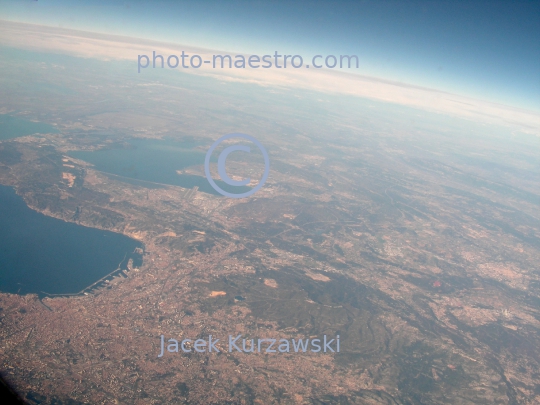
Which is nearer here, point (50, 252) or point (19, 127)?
point (50, 252)

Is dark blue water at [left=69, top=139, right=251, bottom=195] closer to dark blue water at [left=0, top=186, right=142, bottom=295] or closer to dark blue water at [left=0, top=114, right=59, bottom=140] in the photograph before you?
dark blue water at [left=0, top=114, right=59, bottom=140]

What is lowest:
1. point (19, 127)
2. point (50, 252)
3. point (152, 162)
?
point (50, 252)

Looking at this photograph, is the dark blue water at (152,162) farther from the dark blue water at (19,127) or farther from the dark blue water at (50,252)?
the dark blue water at (50,252)

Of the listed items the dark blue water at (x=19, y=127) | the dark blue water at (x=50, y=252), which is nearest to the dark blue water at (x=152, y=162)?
the dark blue water at (x=19, y=127)

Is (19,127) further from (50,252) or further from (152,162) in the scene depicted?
(50,252)

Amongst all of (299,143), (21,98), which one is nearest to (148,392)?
(299,143)

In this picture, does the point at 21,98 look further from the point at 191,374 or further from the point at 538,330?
the point at 538,330

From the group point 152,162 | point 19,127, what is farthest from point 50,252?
point 19,127

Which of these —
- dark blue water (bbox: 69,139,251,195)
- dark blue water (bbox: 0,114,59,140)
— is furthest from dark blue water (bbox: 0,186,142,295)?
dark blue water (bbox: 0,114,59,140)
